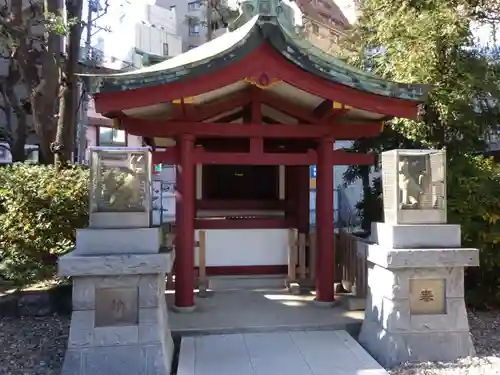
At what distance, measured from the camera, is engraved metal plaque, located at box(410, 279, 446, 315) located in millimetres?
4328

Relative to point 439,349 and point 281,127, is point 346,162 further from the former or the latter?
point 439,349

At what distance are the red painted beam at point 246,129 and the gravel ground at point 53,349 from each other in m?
2.57

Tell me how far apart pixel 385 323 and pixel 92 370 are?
2697 mm

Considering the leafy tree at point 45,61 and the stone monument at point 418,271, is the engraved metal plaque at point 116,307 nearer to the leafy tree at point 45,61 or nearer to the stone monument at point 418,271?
the stone monument at point 418,271

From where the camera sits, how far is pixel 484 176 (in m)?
6.23

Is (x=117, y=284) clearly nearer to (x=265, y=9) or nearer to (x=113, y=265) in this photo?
(x=113, y=265)

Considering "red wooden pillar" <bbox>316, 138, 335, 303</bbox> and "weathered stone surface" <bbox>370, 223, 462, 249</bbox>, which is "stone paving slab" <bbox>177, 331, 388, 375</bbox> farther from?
"weathered stone surface" <bbox>370, 223, 462, 249</bbox>

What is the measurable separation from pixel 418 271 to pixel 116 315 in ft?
9.22

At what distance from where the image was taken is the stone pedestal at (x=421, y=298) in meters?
4.24

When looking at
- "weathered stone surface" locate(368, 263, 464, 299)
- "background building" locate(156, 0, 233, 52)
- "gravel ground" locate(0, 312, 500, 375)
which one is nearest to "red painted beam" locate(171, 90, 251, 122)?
"weathered stone surface" locate(368, 263, 464, 299)

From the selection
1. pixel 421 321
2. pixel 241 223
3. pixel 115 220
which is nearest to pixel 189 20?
pixel 241 223

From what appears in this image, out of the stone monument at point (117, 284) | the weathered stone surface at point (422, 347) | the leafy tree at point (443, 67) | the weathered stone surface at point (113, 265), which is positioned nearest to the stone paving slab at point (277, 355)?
the weathered stone surface at point (422, 347)

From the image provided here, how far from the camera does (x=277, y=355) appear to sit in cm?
427

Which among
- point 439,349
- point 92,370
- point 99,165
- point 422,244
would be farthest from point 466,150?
point 92,370
